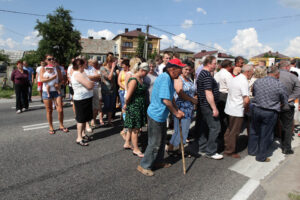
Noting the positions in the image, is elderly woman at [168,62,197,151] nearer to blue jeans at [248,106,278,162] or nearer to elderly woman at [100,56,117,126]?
blue jeans at [248,106,278,162]

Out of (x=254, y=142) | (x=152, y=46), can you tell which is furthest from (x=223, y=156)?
(x=152, y=46)

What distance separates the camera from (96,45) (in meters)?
64.8

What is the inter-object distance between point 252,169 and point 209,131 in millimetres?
998

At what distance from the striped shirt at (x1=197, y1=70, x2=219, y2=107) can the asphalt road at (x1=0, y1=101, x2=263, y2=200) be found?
1.14 metres

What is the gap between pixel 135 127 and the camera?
13.5 feet

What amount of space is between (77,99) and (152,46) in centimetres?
6428

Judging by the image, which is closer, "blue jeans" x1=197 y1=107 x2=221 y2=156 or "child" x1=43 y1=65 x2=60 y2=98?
"blue jeans" x1=197 y1=107 x2=221 y2=156

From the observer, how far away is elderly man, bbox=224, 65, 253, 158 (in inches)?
155

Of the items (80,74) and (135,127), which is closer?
(135,127)

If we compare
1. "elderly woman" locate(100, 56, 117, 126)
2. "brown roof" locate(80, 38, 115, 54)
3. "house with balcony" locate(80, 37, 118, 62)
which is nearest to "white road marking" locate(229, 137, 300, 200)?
"elderly woman" locate(100, 56, 117, 126)

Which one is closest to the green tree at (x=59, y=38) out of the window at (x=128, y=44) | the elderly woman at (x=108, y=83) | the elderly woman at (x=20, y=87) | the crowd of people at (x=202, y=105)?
the window at (x=128, y=44)

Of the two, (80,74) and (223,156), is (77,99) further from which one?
(223,156)

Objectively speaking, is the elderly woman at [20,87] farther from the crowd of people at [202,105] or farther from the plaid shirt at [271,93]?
the plaid shirt at [271,93]

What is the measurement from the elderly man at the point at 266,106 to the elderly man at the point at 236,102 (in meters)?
0.25
